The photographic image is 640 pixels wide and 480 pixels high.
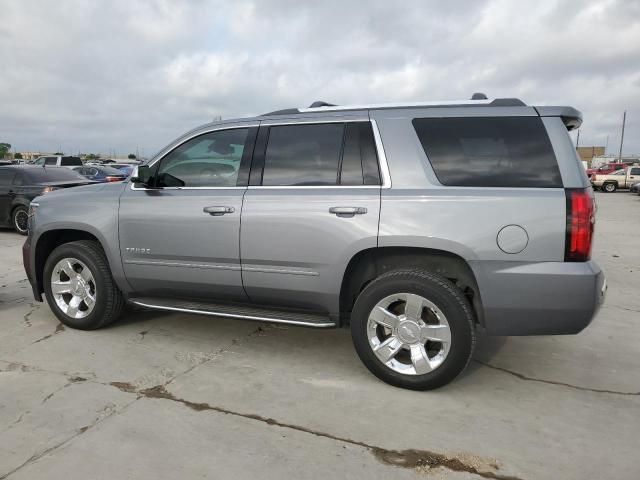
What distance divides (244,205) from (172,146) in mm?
958

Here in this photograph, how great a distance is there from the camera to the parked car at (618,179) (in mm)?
30891

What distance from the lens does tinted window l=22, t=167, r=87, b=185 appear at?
1113cm

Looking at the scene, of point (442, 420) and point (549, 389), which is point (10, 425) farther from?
point (549, 389)

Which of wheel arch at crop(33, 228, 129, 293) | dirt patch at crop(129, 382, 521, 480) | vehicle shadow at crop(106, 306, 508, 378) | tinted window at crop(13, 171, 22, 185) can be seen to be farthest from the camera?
tinted window at crop(13, 171, 22, 185)

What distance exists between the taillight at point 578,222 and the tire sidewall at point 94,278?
3.68 meters

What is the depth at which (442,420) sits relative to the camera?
3.07 m

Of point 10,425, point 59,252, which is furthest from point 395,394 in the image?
point 59,252

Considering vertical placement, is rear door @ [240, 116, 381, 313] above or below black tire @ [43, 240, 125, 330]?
above

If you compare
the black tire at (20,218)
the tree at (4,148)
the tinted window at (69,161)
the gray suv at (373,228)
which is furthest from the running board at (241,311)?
the tree at (4,148)

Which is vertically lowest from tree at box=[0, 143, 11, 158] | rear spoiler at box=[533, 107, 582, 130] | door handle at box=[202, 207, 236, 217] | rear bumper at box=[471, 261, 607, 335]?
rear bumper at box=[471, 261, 607, 335]

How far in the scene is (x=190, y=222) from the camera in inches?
158

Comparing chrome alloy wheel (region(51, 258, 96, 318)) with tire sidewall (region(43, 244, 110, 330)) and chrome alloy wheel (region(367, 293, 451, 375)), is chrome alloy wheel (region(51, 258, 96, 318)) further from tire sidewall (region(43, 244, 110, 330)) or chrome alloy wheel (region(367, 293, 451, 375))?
chrome alloy wheel (region(367, 293, 451, 375))

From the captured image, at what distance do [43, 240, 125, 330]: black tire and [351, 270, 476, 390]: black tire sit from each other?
7.55 ft

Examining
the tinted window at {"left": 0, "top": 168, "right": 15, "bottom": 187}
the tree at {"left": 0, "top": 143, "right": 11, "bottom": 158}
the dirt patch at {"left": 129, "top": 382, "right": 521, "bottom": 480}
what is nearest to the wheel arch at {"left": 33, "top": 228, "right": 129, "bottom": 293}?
the dirt patch at {"left": 129, "top": 382, "right": 521, "bottom": 480}
